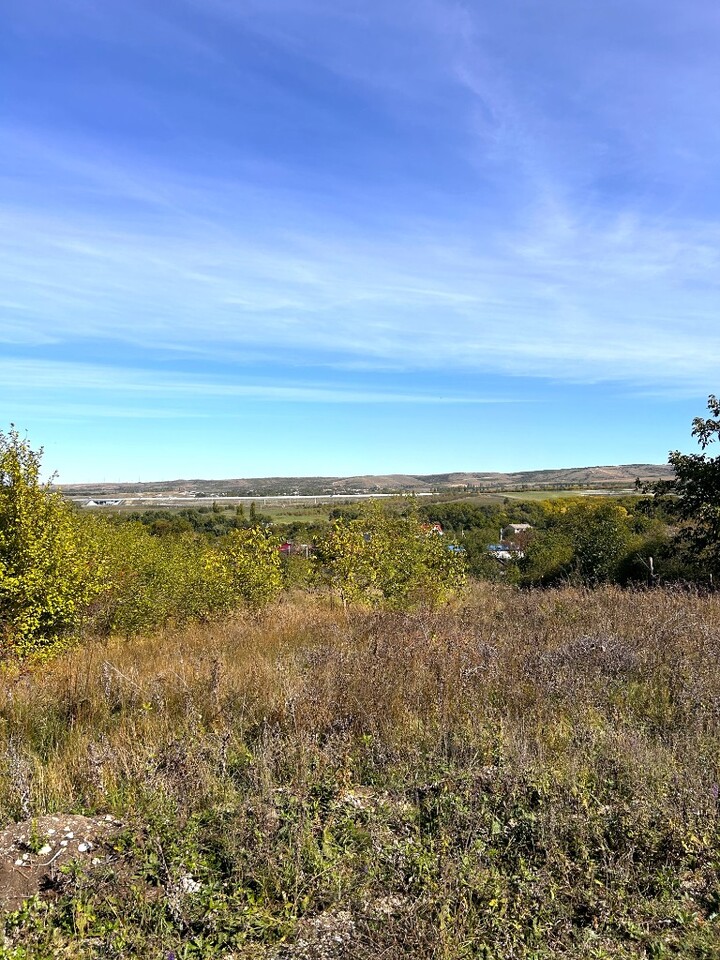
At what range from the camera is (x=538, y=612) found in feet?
28.5

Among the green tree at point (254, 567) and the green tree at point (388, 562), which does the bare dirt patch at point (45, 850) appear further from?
the green tree at point (254, 567)

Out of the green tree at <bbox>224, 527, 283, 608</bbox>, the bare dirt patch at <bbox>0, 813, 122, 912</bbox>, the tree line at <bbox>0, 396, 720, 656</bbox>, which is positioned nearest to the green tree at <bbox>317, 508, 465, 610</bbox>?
the tree line at <bbox>0, 396, 720, 656</bbox>

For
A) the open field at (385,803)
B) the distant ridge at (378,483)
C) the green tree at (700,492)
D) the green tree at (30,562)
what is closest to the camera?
the open field at (385,803)

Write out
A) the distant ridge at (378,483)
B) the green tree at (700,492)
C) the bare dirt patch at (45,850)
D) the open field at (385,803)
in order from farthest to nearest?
the distant ridge at (378,483) → the green tree at (700,492) → the bare dirt patch at (45,850) → the open field at (385,803)

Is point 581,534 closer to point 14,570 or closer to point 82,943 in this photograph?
point 14,570

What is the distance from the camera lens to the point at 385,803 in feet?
11.5

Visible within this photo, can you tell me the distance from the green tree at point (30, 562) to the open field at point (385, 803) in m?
3.80

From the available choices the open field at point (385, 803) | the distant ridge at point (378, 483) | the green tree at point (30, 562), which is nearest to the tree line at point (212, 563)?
the green tree at point (30, 562)

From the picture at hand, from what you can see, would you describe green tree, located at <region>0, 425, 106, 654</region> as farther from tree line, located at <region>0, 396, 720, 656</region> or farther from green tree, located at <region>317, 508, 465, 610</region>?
green tree, located at <region>317, 508, 465, 610</region>

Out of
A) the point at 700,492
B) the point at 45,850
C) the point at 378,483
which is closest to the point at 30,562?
the point at 45,850

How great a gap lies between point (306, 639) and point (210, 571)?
7606 millimetres

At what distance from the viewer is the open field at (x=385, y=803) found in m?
2.59

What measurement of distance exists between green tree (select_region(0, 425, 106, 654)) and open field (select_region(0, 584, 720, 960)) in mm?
3804

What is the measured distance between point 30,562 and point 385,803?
8170 millimetres
